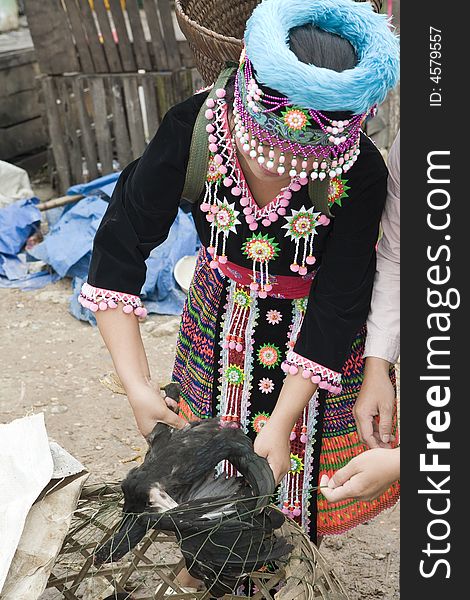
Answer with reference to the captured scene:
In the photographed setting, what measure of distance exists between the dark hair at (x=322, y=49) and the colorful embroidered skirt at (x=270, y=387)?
577 mm

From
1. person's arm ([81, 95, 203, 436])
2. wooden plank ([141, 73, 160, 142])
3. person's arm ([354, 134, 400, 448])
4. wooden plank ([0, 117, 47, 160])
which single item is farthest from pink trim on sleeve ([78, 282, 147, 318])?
wooden plank ([0, 117, 47, 160])

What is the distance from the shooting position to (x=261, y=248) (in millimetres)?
1777

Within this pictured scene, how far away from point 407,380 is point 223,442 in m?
0.39

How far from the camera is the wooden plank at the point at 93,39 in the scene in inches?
→ 211

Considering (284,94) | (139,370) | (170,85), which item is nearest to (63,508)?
(139,370)

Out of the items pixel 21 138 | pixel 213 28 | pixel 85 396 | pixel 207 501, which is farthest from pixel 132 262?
pixel 21 138

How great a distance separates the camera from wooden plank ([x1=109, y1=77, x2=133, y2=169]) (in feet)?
17.9

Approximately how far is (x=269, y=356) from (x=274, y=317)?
0.31 feet

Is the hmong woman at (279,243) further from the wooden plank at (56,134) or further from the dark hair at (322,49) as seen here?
the wooden plank at (56,134)

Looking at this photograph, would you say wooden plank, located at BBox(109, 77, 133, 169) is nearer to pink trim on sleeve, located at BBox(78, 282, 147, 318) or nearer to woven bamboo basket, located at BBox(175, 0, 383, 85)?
woven bamboo basket, located at BBox(175, 0, 383, 85)

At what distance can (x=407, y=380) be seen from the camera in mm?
1542

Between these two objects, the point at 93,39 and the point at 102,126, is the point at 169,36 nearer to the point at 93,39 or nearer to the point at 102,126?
the point at 93,39

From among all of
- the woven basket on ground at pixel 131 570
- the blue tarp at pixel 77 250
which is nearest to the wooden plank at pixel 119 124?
the blue tarp at pixel 77 250

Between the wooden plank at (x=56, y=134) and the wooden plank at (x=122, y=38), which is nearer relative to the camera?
the wooden plank at (x=122, y=38)
